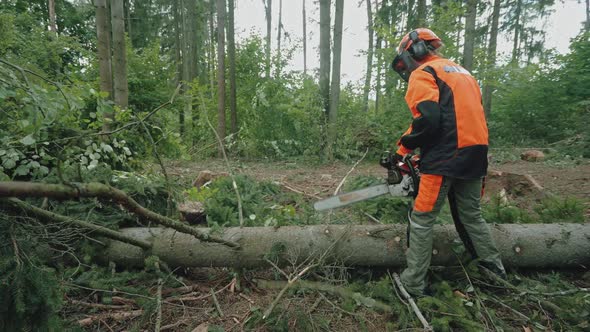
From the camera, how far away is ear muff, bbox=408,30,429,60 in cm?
250

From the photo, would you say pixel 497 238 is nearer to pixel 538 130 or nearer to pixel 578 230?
pixel 578 230

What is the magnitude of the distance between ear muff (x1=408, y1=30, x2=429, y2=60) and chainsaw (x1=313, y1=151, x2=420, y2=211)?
83 cm

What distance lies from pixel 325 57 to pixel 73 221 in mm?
8969

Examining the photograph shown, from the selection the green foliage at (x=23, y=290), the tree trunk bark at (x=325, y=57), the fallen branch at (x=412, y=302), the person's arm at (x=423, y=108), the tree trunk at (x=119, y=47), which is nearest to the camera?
the green foliage at (x=23, y=290)

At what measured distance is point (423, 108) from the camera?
225 cm

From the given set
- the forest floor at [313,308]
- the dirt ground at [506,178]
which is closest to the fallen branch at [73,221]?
the forest floor at [313,308]

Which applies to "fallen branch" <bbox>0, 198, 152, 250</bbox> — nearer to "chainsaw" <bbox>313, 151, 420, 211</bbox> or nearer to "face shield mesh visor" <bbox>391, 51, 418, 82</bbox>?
"chainsaw" <bbox>313, 151, 420, 211</bbox>

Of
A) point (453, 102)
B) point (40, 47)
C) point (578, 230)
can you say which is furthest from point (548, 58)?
point (40, 47)

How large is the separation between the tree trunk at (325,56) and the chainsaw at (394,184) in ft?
22.7

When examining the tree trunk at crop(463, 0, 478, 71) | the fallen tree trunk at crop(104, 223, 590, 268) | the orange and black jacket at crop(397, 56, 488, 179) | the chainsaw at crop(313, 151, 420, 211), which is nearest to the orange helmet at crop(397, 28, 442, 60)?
the orange and black jacket at crop(397, 56, 488, 179)

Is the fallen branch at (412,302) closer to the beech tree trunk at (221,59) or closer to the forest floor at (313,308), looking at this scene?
the forest floor at (313,308)

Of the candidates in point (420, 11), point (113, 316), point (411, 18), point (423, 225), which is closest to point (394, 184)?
point (423, 225)

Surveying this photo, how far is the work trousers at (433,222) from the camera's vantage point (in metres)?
2.31

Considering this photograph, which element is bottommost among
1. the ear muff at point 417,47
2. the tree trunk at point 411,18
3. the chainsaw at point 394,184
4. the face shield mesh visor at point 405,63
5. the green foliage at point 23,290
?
the green foliage at point 23,290
